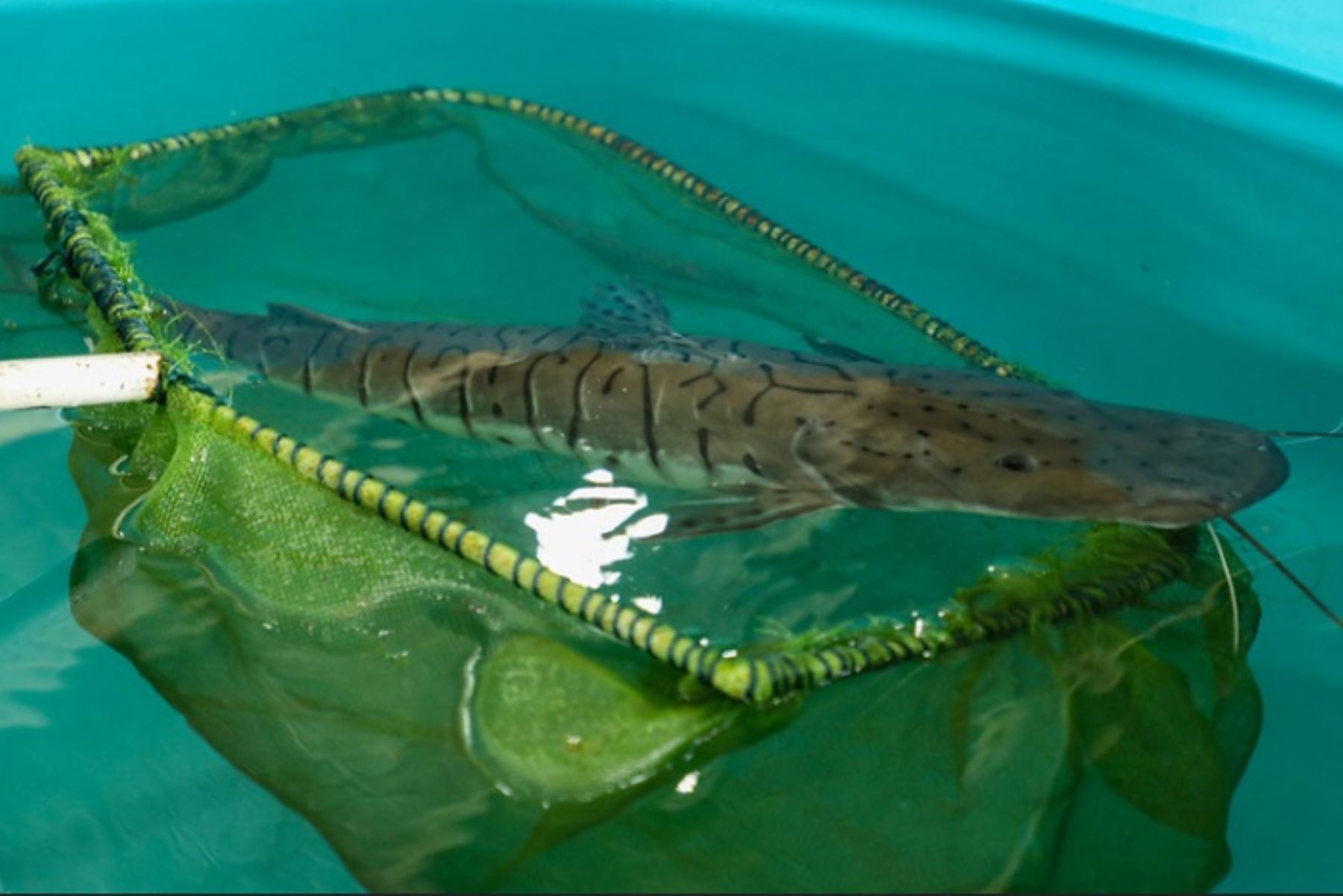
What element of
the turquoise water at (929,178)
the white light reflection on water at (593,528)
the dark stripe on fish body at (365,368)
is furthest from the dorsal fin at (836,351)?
the dark stripe on fish body at (365,368)

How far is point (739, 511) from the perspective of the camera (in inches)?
113

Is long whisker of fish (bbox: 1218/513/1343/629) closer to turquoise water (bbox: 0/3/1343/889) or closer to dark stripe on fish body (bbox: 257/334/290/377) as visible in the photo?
turquoise water (bbox: 0/3/1343/889)

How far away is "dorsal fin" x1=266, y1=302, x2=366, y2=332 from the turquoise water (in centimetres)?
58

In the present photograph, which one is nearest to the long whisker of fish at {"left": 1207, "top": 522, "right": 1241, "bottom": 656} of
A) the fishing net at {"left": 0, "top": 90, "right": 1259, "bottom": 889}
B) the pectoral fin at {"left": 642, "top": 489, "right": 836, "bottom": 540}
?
the fishing net at {"left": 0, "top": 90, "right": 1259, "bottom": 889}

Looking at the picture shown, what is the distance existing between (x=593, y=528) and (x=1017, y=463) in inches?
35.6

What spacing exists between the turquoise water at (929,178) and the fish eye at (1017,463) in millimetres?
638

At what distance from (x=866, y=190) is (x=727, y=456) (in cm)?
196

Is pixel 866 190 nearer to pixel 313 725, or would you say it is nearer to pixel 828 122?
pixel 828 122

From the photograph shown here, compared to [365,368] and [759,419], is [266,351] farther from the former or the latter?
[759,419]

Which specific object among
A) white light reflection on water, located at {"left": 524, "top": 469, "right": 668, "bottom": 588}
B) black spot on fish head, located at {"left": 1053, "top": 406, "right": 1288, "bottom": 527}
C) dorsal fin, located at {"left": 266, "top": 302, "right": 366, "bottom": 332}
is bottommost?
white light reflection on water, located at {"left": 524, "top": 469, "right": 668, "bottom": 588}

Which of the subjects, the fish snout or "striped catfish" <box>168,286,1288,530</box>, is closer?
the fish snout

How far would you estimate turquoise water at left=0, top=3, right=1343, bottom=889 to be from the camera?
2674 mm

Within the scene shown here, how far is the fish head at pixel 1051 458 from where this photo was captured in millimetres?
2508

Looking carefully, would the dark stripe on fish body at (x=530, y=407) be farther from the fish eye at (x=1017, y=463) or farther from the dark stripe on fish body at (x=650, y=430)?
the fish eye at (x=1017, y=463)
